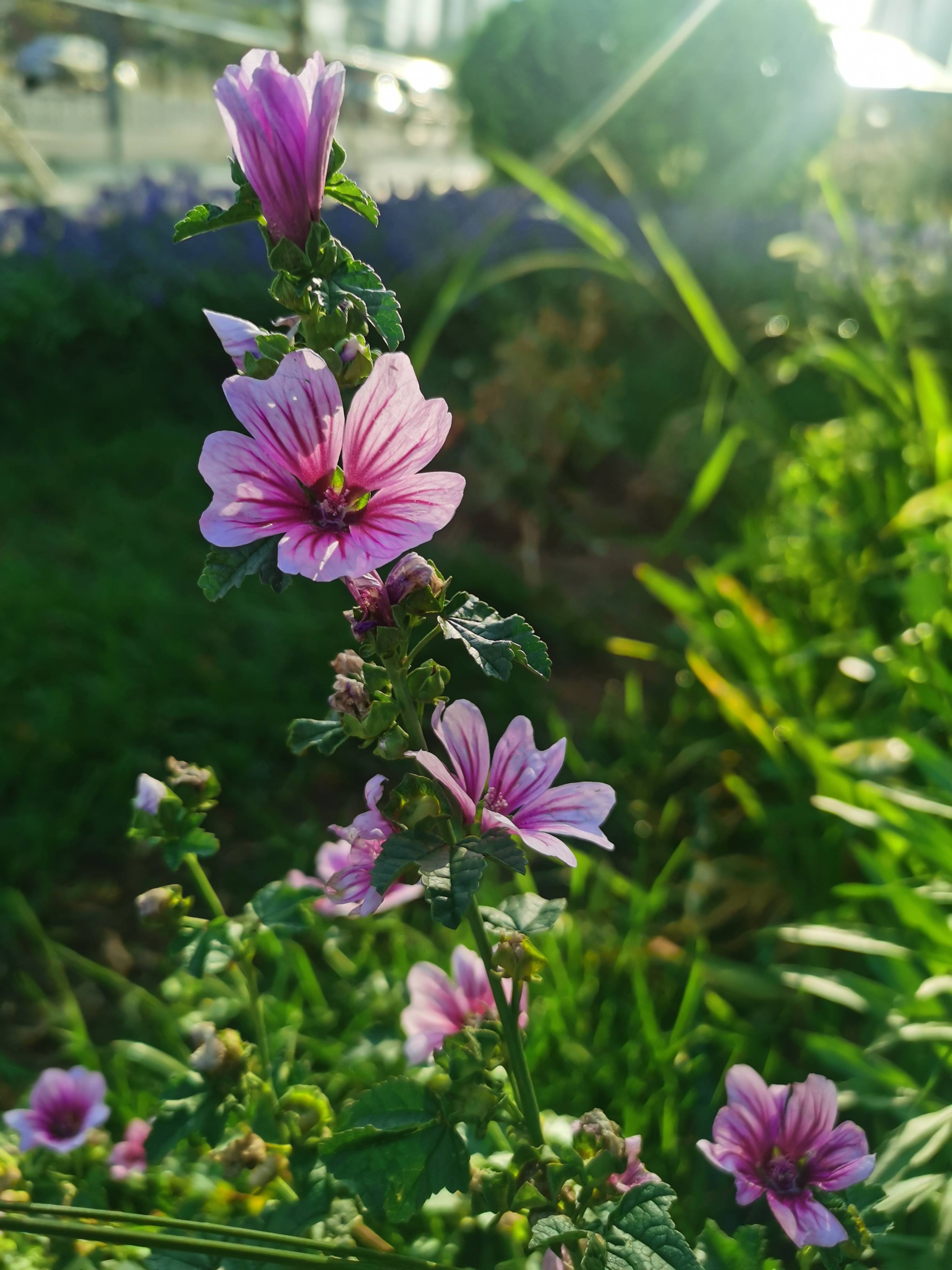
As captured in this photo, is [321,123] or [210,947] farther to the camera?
[210,947]

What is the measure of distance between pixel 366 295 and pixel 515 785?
383 mm

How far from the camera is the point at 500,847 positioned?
0.68 metres

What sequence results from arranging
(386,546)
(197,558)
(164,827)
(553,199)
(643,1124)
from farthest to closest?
(197,558) < (553,199) < (643,1124) < (164,827) < (386,546)

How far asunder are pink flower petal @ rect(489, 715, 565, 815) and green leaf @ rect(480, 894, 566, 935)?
9 centimetres

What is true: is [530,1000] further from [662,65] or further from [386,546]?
[662,65]

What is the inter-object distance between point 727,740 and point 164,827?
151 centimetres

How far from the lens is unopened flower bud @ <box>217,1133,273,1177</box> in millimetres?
963

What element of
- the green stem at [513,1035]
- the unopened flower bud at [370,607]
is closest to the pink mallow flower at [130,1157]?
the green stem at [513,1035]

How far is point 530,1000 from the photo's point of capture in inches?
65.6

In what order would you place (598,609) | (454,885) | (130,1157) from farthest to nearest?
(598,609) → (130,1157) → (454,885)

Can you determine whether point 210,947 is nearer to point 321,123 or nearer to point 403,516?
point 403,516

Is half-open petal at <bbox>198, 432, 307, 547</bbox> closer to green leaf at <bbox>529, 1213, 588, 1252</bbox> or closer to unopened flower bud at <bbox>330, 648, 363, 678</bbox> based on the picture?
unopened flower bud at <bbox>330, 648, 363, 678</bbox>

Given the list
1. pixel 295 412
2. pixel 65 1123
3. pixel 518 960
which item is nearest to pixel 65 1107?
pixel 65 1123

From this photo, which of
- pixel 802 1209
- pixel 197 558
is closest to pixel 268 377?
pixel 802 1209
